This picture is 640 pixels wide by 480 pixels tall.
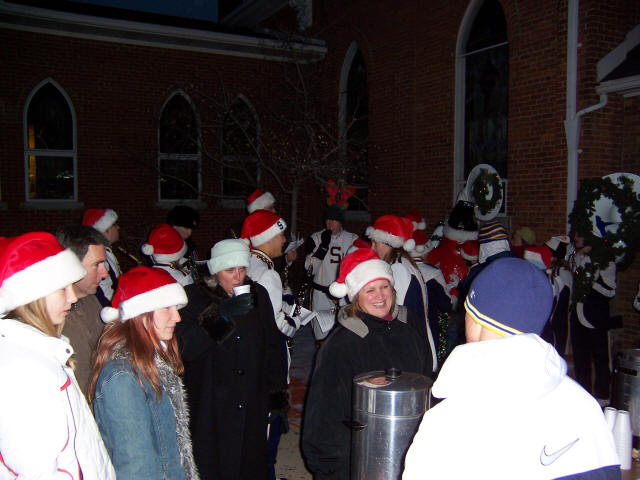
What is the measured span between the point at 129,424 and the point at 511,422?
1.47 metres

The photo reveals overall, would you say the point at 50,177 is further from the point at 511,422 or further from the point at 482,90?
the point at 511,422

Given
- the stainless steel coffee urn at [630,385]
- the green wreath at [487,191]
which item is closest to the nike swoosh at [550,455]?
the stainless steel coffee urn at [630,385]

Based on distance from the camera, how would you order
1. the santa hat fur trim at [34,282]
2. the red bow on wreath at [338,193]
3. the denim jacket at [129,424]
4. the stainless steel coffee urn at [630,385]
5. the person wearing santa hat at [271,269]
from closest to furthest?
the santa hat fur trim at [34,282] → the denim jacket at [129,424] → the stainless steel coffee urn at [630,385] → the person wearing santa hat at [271,269] → the red bow on wreath at [338,193]

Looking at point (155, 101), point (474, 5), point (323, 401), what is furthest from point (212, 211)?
point (323, 401)

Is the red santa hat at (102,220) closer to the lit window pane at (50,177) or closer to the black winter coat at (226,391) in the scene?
the black winter coat at (226,391)

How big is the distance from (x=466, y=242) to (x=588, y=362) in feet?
6.75

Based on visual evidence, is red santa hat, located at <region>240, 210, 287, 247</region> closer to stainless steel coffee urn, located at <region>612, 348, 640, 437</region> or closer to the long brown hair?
the long brown hair

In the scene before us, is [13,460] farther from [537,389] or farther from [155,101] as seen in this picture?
[155,101]

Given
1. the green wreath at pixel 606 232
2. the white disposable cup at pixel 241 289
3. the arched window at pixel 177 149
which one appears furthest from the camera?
the arched window at pixel 177 149

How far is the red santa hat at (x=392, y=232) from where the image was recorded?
4562mm

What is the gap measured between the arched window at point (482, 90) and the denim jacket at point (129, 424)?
7.96 m

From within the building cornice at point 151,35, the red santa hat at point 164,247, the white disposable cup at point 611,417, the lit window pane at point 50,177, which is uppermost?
the building cornice at point 151,35

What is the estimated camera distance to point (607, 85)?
7336 millimetres

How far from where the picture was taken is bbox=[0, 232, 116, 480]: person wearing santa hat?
1.62m
